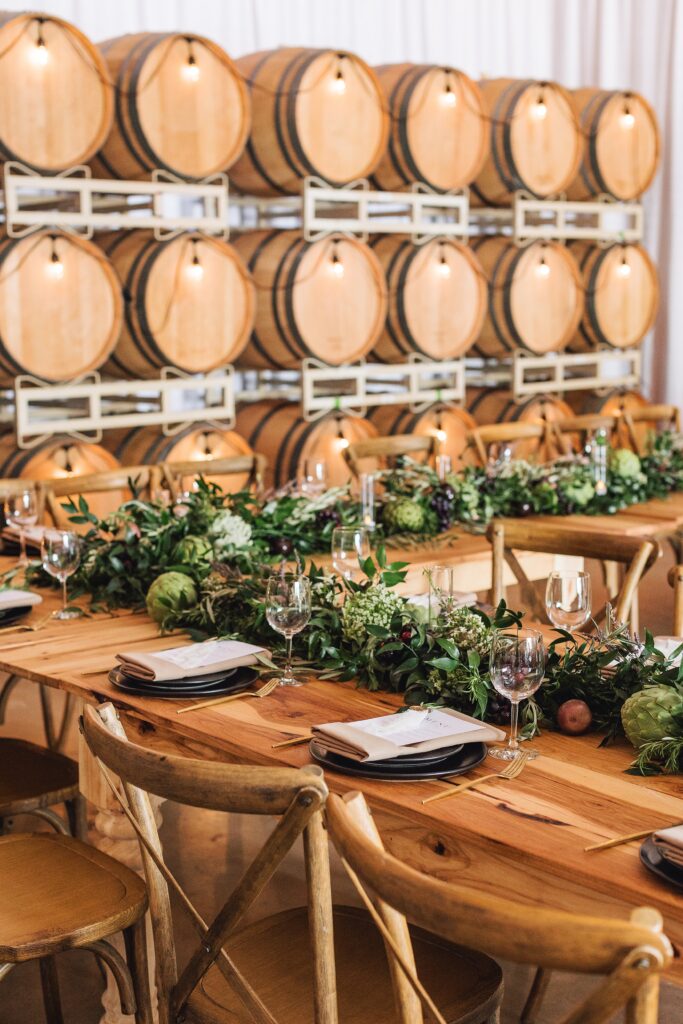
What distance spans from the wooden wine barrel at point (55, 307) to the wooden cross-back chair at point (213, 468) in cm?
81

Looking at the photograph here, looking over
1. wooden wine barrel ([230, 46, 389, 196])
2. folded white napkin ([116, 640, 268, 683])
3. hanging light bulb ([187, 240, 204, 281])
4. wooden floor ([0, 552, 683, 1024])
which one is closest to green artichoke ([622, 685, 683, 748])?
folded white napkin ([116, 640, 268, 683])

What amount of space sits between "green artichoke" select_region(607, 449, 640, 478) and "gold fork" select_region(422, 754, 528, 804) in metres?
2.39

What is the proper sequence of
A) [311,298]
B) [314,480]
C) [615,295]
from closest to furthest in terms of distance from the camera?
[314,480]
[311,298]
[615,295]

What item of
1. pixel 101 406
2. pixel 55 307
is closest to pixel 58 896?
pixel 55 307

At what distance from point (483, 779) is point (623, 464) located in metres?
2.53

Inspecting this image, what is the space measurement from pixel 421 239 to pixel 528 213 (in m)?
1.16

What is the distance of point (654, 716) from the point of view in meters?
1.74

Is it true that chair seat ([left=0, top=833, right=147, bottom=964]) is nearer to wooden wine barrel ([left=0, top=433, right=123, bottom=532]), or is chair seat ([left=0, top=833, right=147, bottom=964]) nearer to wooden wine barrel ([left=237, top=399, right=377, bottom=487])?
wooden wine barrel ([left=0, top=433, right=123, bottom=532])

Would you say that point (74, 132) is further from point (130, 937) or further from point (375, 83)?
point (130, 937)

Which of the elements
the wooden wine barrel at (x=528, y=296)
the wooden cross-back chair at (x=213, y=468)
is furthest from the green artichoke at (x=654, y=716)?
the wooden wine barrel at (x=528, y=296)

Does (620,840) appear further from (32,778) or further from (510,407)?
(510,407)

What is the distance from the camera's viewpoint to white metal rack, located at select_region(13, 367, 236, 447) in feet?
15.5

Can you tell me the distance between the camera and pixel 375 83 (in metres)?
5.50

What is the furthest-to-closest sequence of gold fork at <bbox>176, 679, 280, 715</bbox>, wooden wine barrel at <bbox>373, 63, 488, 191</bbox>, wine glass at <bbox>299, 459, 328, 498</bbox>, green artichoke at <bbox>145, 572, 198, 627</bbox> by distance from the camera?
1. wooden wine barrel at <bbox>373, 63, 488, 191</bbox>
2. wine glass at <bbox>299, 459, 328, 498</bbox>
3. green artichoke at <bbox>145, 572, 198, 627</bbox>
4. gold fork at <bbox>176, 679, 280, 715</bbox>
